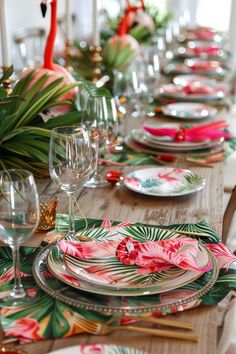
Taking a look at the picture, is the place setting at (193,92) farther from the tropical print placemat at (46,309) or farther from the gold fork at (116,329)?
the gold fork at (116,329)

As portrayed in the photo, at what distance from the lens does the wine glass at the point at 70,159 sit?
1170 millimetres

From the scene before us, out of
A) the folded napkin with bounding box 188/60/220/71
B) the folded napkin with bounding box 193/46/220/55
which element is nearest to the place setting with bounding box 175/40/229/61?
the folded napkin with bounding box 193/46/220/55

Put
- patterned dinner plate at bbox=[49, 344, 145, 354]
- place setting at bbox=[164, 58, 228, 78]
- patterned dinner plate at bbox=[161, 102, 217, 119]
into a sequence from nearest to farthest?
patterned dinner plate at bbox=[49, 344, 145, 354]
patterned dinner plate at bbox=[161, 102, 217, 119]
place setting at bbox=[164, 58, 228, 78]

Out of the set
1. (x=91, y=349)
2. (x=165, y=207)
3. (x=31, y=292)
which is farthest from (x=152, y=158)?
(x=91, y=349)

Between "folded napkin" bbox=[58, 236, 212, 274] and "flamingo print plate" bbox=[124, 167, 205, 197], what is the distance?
334 millimetres

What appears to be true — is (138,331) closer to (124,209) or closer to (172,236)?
(172,236)

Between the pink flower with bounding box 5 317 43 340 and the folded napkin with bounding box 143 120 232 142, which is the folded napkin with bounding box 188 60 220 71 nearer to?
the folded napkin with bounding box 143 120 232 142

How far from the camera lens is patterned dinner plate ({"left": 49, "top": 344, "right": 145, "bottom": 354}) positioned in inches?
32.4

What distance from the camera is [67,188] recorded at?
118 centimetres

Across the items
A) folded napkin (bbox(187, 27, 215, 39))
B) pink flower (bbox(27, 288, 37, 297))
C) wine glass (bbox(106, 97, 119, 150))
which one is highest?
wine glass (bbox(106, 97, 119, 150))

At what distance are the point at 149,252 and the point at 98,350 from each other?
0.27 meters

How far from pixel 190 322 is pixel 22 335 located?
252 mm

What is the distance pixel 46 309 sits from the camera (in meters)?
0.94

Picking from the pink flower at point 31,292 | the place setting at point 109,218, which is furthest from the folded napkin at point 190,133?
the pink flower at point 31,292
